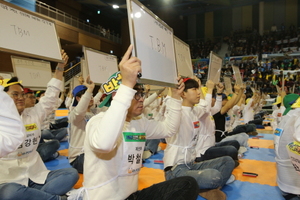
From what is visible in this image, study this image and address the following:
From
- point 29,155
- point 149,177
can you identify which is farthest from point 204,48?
point 29,155

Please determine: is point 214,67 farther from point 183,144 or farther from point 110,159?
point 110,159

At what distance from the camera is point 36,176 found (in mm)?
2287

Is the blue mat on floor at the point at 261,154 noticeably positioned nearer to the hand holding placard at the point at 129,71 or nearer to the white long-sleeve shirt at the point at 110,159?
the white long-sleeve shirt at the point at 110,159

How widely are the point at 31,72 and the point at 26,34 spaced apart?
6.42 ft

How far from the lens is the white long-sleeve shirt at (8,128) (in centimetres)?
110

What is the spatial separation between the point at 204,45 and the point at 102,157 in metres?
20.5

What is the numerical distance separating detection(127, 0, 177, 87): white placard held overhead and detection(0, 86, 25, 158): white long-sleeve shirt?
64cm

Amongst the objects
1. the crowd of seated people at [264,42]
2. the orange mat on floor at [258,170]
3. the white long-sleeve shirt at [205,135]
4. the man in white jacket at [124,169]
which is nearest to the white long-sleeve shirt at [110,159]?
the man in white jacket at [124,169]

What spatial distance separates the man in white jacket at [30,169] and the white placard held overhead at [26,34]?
0.69 ft

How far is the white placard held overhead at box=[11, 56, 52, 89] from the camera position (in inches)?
144

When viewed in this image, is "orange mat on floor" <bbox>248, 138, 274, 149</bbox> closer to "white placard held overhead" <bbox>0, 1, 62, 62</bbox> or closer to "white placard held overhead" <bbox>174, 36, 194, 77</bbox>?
"white placard held overhead" <bbox>174, 36, 194, 77</bbox>

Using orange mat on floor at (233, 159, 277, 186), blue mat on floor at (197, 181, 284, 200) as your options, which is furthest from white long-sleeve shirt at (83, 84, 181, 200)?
orange mat on floor at (233, 159, 277, 186)

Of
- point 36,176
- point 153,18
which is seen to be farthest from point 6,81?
point 153,18

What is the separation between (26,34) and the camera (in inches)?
83.7
